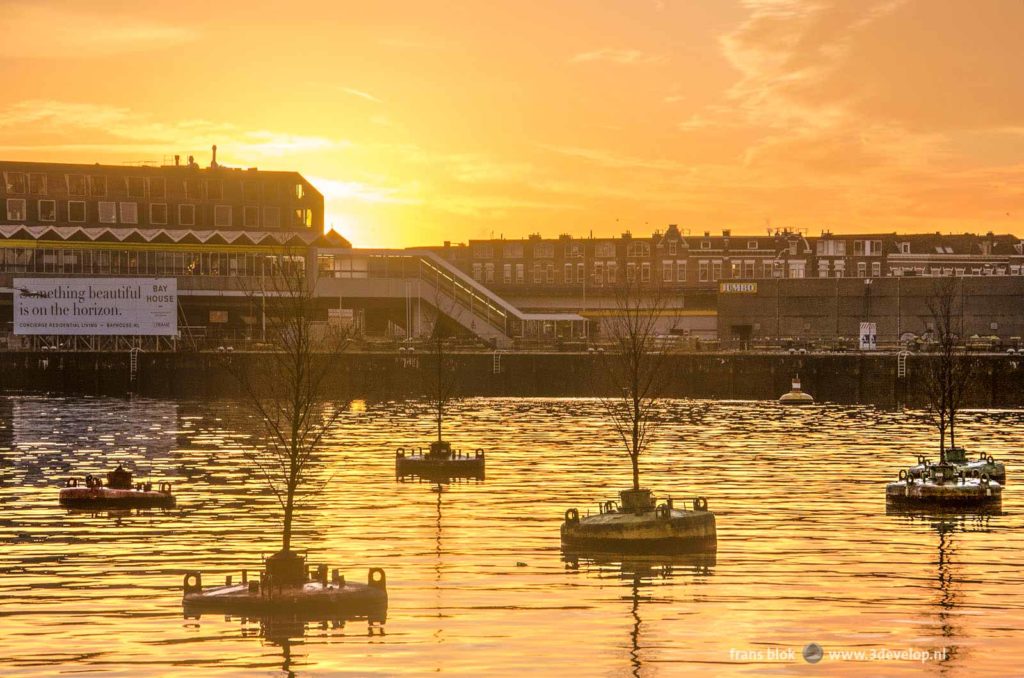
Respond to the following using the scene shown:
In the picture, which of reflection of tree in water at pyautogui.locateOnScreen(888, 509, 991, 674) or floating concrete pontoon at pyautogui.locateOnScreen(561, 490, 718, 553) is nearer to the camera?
reflection of tree in water at pyautogui.locateOnScreen(888, 509, 991, 674)

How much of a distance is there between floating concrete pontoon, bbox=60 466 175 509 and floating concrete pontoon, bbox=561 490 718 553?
68.2 ft

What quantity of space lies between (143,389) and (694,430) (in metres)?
70.5

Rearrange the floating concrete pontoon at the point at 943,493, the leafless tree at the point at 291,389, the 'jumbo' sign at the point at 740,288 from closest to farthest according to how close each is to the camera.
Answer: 1. the leafless tree at the point at 291,389
2. the floating concrete pontoon at the point at 943,493
3. the 'jumbo' sign at the point at 740,288

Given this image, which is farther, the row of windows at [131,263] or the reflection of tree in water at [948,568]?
the row of windows at [131,263]

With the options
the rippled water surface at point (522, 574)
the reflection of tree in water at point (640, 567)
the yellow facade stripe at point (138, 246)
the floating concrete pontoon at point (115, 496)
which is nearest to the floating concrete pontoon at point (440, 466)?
the rippled water surface at point (522, 574)

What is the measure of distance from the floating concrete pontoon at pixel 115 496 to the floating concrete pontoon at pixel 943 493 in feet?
96.9

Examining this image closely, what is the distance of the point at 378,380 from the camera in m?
160

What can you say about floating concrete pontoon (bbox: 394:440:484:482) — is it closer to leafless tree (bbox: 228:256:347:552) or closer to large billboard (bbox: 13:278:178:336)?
leafless tree (bbox: 228:256:347:552)

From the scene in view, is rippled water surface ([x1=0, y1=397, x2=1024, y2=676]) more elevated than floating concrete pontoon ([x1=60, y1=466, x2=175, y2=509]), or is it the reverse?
floating concrete pontoon ([x1=60, y1=466, x2=175, y2=509])

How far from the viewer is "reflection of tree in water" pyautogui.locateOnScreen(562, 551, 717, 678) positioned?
44.2 meters

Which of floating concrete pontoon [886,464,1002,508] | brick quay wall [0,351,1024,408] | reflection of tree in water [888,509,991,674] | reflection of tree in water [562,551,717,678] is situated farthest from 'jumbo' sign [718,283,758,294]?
reflection of tree in water [562,551,717,678]

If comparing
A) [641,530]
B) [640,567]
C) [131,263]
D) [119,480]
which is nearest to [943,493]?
[641,530]

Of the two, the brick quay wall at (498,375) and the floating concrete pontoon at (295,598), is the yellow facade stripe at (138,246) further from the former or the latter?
the floating concrete pontoon at (295,598)

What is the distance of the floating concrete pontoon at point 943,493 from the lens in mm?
63781
